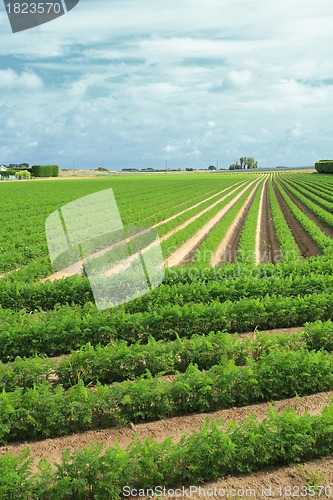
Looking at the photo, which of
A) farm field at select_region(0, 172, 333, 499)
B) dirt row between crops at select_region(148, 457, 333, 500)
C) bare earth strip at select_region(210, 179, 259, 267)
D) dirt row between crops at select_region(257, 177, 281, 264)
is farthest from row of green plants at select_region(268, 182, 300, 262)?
dirt row between crops at select_region(148, 457, 333, 500)

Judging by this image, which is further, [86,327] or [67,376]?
[86,327]

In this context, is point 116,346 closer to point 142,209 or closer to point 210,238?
point 210,238

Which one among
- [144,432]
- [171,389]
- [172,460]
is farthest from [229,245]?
[172,460]

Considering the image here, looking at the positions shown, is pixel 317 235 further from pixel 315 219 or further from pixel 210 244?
pixel 315 219

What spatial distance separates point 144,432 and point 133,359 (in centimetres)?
143

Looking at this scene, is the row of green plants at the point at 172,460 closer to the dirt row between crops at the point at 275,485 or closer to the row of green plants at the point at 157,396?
the dirt row between crops at the point at 275,485

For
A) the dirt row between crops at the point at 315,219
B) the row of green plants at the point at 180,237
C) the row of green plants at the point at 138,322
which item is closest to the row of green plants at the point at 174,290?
the row of green plants at the point at 138,322

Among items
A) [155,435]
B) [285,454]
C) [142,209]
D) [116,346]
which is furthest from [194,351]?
[142,209]

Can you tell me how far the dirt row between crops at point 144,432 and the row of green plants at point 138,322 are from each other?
2238mm

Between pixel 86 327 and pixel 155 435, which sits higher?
pixel 86 327

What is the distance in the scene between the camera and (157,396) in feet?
22.2

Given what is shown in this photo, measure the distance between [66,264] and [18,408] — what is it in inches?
429

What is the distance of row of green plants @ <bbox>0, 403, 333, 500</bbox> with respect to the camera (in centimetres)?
518

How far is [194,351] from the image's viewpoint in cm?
811
